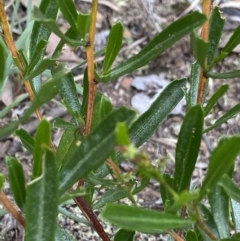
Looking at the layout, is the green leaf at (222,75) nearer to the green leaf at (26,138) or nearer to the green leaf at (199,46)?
the green leaf at (199,46)

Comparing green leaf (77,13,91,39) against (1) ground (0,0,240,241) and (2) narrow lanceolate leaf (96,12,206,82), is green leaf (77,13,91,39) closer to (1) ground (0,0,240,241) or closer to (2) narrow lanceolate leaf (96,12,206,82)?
(2) narrow lanceolate leaf (96,12,206,82)

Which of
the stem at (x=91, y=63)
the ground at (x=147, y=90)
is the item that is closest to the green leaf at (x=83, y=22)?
the stem at (x=91, y=63)

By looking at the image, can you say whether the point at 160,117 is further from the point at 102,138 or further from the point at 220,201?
the point at 102,138

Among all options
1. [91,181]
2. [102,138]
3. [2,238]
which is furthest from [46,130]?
[2,238]

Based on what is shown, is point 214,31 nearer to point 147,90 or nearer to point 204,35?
point 204,35

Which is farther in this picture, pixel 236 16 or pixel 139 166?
pixel 236 16
